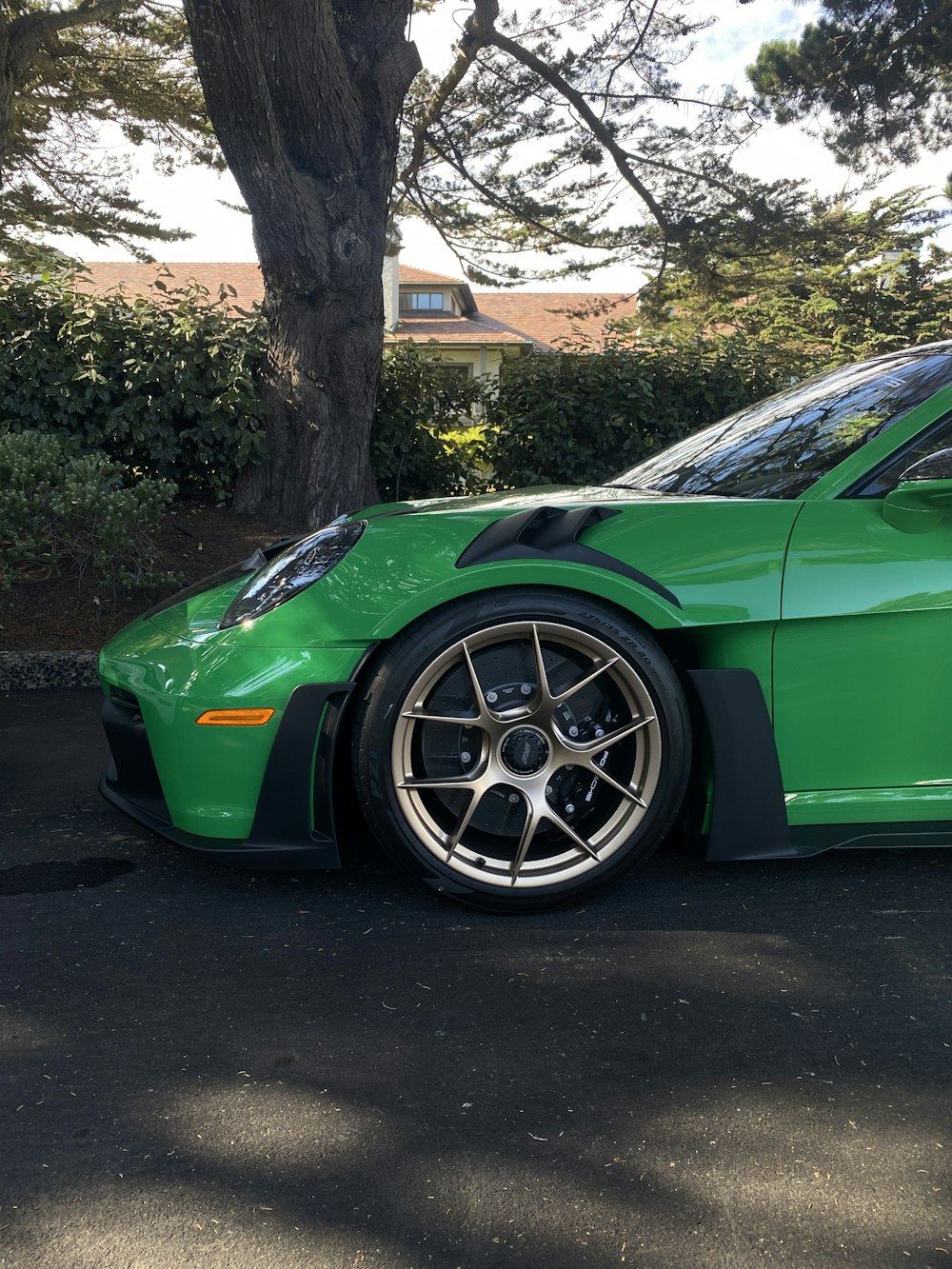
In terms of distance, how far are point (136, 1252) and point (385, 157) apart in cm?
763

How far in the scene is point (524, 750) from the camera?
261 cm

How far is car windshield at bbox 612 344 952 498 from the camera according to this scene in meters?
2.89

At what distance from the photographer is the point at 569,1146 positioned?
1.75 meters

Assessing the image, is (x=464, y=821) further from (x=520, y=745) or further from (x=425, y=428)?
(x=425, y=428)

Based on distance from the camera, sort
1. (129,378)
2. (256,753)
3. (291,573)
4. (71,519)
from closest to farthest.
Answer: (256,753)
(291,573)
(71,519)
(129,378)

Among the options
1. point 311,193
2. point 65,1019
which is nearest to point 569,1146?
point 65,1019

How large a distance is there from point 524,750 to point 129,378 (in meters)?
5.97

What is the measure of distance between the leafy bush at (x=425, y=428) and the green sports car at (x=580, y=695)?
6.04 m

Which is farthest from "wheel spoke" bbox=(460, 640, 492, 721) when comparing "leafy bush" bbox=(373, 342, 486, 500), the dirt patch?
"leafy bush" bbox=(373, 342, 486, 500)

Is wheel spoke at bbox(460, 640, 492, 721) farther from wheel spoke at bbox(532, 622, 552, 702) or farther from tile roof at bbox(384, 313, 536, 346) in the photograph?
tile roof at bbox(384, 313, 536, 346)

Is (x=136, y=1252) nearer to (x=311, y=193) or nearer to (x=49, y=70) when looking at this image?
(x=311, y=193)

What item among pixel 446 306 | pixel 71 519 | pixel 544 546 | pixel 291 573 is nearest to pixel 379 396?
pixel 71 519

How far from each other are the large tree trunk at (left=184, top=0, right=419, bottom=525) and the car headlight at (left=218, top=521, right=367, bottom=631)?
16.2 feet

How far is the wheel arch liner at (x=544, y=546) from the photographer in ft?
8.54
